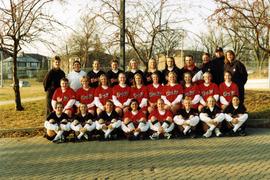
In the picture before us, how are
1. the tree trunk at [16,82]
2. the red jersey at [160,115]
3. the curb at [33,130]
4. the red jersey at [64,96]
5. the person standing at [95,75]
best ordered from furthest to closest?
1. the tree trunk at [16,82]
2. the curb at [33,130]
3. the person standing at [95,75]
4. the red jersey at [64,96]
5. the red jersey at [160,115]

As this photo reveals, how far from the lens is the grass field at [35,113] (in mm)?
11641

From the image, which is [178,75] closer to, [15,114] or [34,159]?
[34,159]

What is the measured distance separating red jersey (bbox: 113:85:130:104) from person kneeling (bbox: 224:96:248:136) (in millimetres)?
2480

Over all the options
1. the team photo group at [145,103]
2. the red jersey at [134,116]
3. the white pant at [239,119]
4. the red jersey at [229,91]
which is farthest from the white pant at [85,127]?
the red jersey at [229,91]

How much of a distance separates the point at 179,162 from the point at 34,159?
280 centimetres

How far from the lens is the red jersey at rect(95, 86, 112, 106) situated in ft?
32.8

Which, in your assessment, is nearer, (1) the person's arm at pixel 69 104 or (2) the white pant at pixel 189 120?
(2) the white pant at pixel 189 120

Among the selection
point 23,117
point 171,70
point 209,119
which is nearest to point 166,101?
point 171,70

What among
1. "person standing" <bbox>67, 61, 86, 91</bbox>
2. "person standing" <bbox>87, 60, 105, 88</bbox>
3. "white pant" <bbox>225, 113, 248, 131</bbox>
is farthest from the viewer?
"person standing" <bbox>87, 60, 105, 88</bbox>

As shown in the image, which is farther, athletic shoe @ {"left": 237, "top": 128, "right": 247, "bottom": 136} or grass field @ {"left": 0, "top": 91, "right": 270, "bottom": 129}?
grass field @ {"left": 0, "top": 91, "right": 270, "bottom": 129}

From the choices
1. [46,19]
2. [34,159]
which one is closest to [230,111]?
[34,159]

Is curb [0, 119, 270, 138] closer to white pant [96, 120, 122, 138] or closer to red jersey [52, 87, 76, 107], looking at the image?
red jersey [52, 87, 76, 107]

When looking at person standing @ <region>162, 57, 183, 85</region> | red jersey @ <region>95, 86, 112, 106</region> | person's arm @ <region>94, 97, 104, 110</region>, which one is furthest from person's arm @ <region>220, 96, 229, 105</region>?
person's arm @ <region>94, 97, 104, 110</region>

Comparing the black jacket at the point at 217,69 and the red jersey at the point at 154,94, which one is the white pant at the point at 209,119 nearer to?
the red jersey at the point at 154,94
